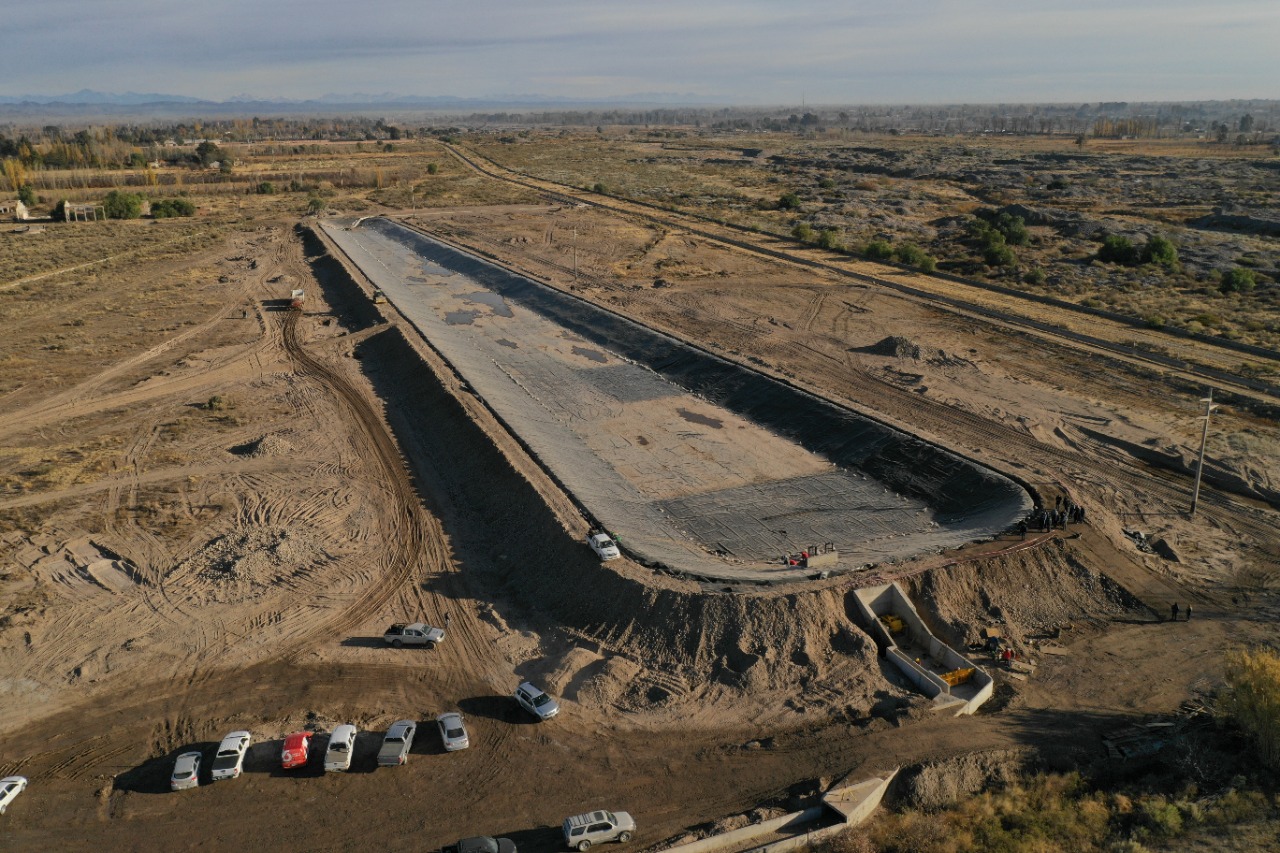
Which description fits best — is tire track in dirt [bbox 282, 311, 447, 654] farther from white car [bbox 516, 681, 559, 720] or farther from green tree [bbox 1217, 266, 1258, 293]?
green tree [bbox 1217, 266, 1258, 293]

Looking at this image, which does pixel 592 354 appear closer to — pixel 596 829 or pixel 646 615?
pixel 646 615

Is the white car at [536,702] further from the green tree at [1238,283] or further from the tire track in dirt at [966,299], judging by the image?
the green tree at [1238,283]

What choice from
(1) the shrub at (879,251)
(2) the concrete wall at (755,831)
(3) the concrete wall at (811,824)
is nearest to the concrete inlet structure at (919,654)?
(3) the concrete wall at (811,824)

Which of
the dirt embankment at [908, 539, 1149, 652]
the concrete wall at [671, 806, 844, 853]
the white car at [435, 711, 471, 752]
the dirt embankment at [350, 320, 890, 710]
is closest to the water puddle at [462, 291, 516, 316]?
the dirt embankment at [350, 320, 890, 710]

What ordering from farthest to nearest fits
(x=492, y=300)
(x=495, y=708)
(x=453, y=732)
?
(x=492, y=300)
(x=495, y=708)
(x=453, y=732)

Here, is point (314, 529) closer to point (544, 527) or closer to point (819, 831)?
point (544, 527)

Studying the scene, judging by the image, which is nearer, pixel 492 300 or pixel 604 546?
pixel 604 546

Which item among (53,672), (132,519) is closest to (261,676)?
(53,672)

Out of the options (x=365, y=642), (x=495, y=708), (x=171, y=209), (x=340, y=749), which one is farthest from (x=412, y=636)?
(x=171, y=209)
